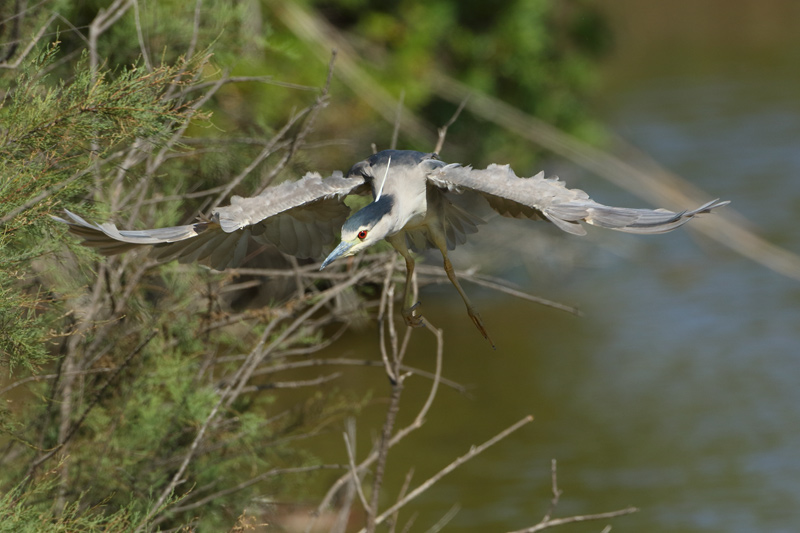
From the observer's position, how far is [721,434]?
8359mm

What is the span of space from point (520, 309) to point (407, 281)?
25.7ft

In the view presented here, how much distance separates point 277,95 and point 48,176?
14.1 ft

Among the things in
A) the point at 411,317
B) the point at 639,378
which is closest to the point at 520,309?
the point at 639,378

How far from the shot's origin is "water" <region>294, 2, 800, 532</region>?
758cm

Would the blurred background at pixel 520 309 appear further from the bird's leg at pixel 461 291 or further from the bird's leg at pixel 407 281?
the bird's leg at pixel 461 291

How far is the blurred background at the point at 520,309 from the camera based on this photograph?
4.23 m

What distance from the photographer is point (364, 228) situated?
290cm

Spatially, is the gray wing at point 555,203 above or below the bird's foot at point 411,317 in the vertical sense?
above

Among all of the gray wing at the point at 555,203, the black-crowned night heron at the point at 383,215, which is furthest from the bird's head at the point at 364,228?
the gray wing at the point at 555,203

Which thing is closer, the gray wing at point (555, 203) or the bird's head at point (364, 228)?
the gray wing at point (555, 203)

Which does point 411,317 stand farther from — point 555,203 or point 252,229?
point 555,203

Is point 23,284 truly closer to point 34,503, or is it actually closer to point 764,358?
point 34,503

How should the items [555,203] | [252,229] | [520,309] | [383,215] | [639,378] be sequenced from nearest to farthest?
[555,203] → [383,215] → [252,229] → [639,378] → [520,309]

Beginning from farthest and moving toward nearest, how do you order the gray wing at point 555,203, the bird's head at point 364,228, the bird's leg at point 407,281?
the bird's leg at point 407,281 → the bird's head at point 364,228 → the gray wing at point 555,203
